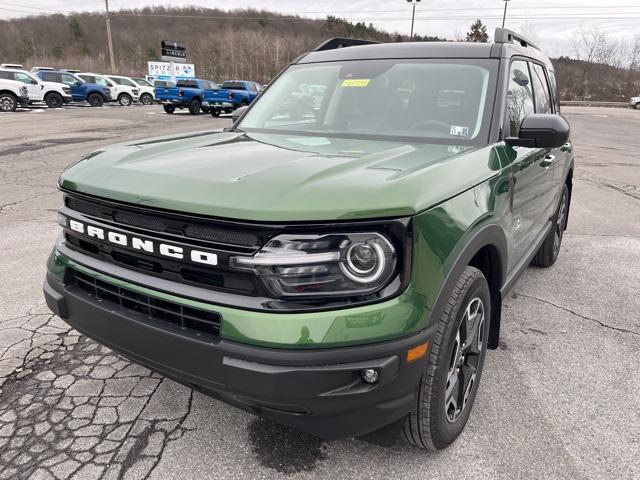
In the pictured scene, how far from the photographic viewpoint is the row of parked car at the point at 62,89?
70.8 feet

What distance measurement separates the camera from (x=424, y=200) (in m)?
1.76

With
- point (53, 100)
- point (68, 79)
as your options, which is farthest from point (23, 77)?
point (68, 79)

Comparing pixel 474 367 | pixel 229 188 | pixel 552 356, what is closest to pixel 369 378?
pixel 229 188

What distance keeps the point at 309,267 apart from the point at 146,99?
35.4m

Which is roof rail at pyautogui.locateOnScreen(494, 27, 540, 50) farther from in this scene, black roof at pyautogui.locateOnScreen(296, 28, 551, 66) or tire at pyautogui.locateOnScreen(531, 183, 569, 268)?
tire at pyautogui.locateOnScreen(531, 183, 569, 268)

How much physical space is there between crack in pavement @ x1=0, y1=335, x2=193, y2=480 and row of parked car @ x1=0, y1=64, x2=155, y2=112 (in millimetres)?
23154

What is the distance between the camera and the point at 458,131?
2.71 metres

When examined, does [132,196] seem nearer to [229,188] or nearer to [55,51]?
[229,188]

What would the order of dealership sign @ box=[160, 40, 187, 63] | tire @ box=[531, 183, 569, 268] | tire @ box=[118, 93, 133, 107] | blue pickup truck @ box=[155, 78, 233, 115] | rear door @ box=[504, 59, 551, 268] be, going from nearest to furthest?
rear door @ box=[504, 59, 551, 268] < tire @ box=[531, 183, 569, 268] < blue pickup truck @ box=[155, 78, 233, 115] < tire @ box=[118, 93, 133, 107] < dealership sign @ box=[160, 40, 187, 63]

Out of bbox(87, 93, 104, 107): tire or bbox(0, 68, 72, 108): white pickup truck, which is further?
bbox(87, 93, 104, 107): tire

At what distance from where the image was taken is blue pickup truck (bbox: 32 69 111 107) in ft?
84.3

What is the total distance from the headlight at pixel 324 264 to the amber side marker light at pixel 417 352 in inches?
10.3

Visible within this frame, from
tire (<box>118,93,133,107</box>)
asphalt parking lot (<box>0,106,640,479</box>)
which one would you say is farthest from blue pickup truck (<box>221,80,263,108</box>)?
asphalt parking lot (<box>0,106,640,479</box>)

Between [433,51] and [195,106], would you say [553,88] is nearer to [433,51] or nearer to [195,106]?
[433,51]
